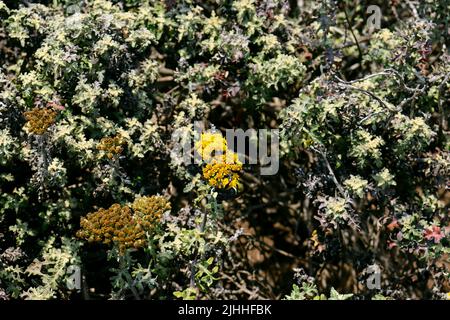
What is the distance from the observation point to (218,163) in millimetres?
4078

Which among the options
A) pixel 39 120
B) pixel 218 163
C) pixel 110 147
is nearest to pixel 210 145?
pixel 218 163

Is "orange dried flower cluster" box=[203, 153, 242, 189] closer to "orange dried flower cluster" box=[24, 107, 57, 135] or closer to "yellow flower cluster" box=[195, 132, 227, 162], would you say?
"yellow flower cluster" box=[195, 132, 227, 162]

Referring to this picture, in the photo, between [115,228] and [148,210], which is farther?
[148,210]

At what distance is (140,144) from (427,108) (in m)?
1.86

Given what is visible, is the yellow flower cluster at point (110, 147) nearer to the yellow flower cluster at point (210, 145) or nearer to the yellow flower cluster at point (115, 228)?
the yellow flower cluster at point (115, 228)

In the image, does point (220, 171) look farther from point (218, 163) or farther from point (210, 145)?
point (210, 145)

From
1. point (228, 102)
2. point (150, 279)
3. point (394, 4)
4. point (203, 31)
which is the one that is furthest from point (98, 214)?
point (394, 4)

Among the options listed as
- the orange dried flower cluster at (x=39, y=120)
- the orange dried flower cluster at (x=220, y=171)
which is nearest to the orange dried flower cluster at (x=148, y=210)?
the orange dried flower cluster at (x=220, y=171)

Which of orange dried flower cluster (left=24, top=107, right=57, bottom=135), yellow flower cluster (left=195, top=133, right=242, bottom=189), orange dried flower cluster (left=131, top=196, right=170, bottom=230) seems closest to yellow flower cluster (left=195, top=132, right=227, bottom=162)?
yellow flower cluster (left=195, top=133, right=242, bottom=189)

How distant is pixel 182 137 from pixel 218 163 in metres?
0.56

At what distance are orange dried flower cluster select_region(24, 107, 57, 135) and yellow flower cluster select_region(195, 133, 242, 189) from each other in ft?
2.72

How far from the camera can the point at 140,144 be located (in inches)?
178

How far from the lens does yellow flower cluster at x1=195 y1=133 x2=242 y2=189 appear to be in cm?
407

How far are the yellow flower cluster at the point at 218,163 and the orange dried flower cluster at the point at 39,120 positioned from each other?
83cm
